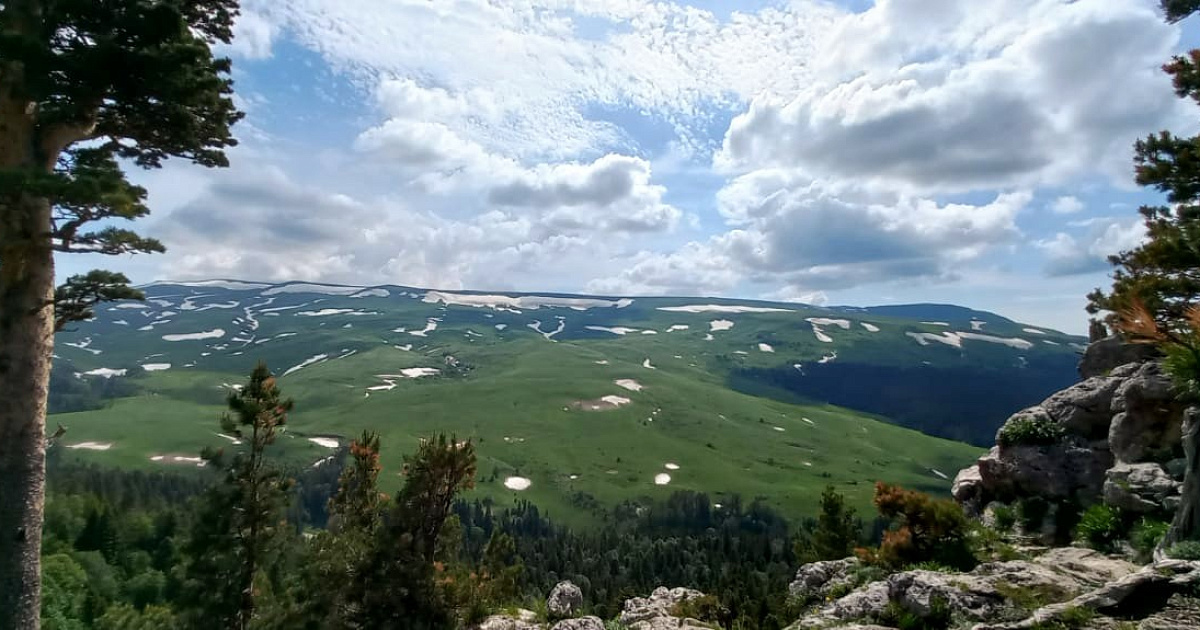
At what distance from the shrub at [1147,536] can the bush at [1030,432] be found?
536 centimetres

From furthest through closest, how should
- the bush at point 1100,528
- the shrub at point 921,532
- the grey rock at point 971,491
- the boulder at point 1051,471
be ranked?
the grey rock at point 971,491 < the boulder at point 1051,471 < the shrub at point 921,532 < the bush at point 1100,528

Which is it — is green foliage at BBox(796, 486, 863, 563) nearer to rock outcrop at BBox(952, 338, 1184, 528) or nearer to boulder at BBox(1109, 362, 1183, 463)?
rock outcrop at BBox(952, 338, 1184, 528)

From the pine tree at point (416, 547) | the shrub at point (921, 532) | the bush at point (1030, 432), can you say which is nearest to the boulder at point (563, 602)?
the pine tree at point (416, 547)

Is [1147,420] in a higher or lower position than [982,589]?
higher

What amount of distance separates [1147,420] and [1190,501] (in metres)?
6.47

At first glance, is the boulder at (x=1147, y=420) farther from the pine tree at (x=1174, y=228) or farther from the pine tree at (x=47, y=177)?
the pine tree at (x=47, y=177)

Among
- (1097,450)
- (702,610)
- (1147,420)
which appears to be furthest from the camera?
(702,610)

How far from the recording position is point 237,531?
2556cm

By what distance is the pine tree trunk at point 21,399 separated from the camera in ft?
43.1

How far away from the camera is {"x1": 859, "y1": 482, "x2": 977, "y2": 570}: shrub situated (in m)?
18.0

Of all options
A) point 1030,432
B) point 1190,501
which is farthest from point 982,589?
point 1030,432

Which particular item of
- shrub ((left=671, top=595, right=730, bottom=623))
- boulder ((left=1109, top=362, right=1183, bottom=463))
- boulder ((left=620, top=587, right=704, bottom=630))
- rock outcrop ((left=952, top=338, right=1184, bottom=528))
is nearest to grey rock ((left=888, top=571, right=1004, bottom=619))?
rock outcrop ((left=952, top=338, right=1184, bottom=528))

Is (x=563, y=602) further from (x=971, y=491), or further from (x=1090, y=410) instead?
(x=1090, y=410)

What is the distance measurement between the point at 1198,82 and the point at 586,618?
2601 centimetres
